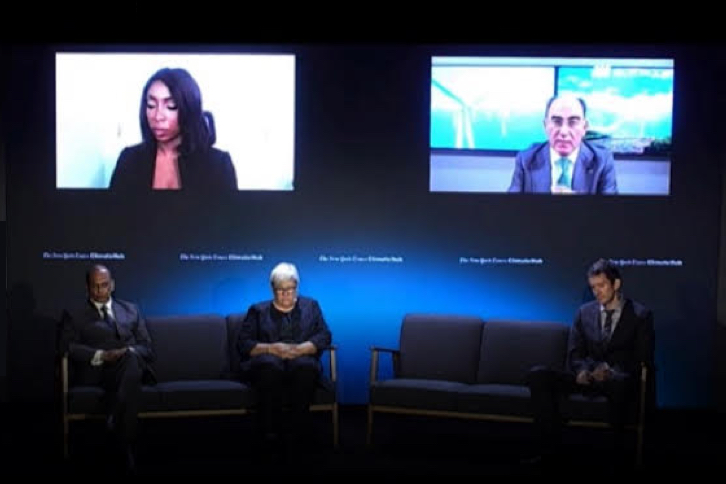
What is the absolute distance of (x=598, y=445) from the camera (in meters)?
6.88

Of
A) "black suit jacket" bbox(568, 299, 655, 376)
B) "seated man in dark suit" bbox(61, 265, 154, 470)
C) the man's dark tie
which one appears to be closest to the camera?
"seated man in dark suit" bbox(61, 265, 154, 470)

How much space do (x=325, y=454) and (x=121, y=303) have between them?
161 cm

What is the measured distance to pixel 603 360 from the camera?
6500 millimetres

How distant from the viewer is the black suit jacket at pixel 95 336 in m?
6.50

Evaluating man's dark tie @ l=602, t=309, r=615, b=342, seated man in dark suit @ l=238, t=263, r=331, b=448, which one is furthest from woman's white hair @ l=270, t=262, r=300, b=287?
man's dark tie @ l=602, t=309, r=615, b=342

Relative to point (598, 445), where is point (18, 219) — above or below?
above

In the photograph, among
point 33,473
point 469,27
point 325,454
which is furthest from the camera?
point 469,27

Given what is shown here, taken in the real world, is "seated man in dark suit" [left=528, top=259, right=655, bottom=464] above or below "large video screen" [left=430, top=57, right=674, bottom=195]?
below

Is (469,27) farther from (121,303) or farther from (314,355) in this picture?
(121,303)

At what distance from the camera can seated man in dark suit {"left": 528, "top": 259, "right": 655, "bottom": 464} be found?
245 inches

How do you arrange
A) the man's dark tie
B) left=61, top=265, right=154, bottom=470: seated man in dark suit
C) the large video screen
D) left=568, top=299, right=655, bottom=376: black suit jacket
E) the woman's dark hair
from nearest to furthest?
1. left=61, top=265, right=154, bottom=470: seated man in dark suit
2. left=568, top=299, right=655, bottom=376: black suit jacket
3. the man's dark tie
4. the large video screen
5. the woman's dark hair

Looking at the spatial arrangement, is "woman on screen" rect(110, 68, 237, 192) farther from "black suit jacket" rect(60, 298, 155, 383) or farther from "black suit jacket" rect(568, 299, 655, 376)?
"black suit jacket" rect(568, 299, 655, 376)

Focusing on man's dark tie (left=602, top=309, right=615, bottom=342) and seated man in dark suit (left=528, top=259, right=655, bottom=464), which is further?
man's dark tie (left=602, top=309, right=615, bottom=342)

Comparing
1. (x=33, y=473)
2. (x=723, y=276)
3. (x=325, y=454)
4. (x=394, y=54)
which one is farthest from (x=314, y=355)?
(x=723, y=276)
